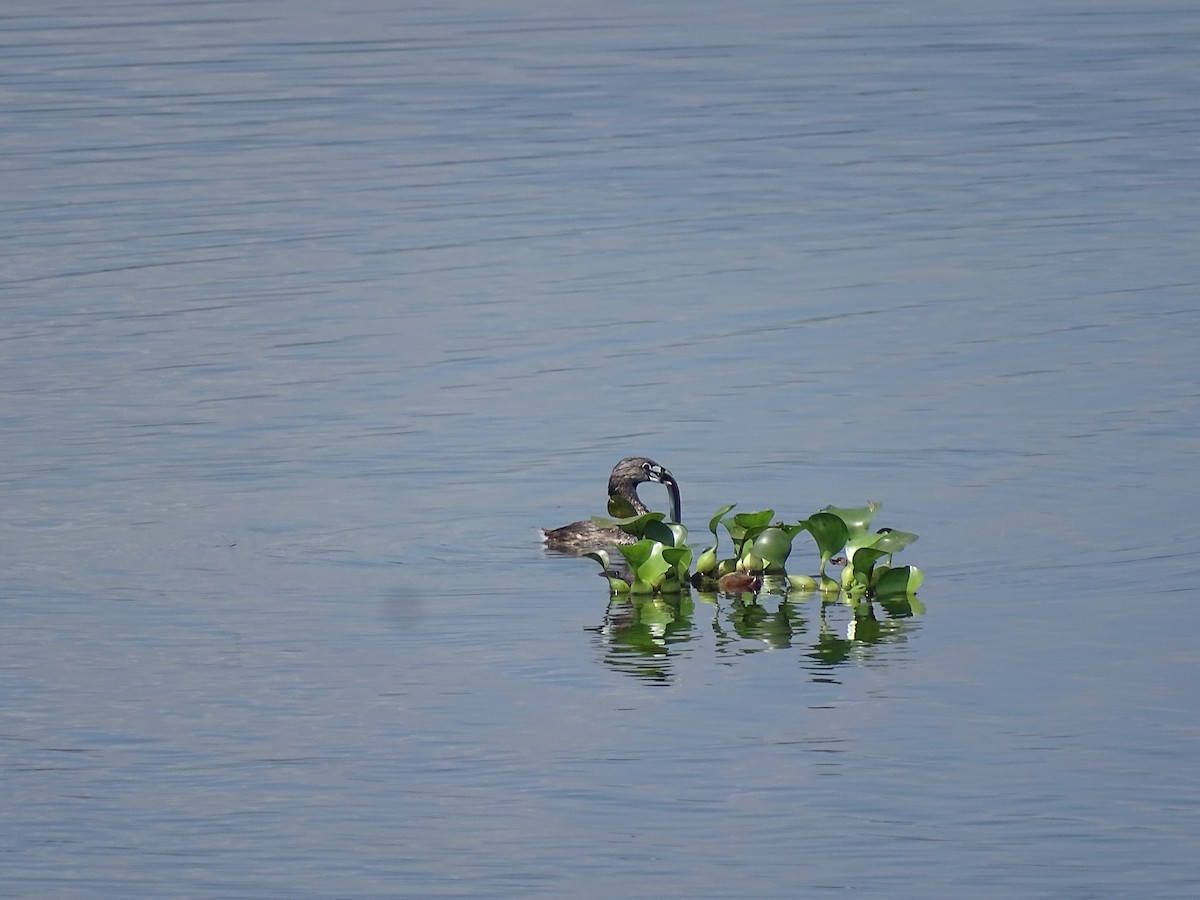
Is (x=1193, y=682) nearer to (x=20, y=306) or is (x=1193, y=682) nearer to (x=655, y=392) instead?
(x=655, y=392)

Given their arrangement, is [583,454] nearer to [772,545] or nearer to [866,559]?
[772,545]

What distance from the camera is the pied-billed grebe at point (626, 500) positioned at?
16.0 meters

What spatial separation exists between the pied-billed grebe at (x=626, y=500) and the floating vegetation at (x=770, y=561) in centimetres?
39

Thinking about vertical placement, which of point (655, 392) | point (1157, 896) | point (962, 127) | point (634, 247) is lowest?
point (1157, 896)

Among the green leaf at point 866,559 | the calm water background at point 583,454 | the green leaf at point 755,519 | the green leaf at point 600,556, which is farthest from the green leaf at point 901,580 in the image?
the green leaf at point 600,556

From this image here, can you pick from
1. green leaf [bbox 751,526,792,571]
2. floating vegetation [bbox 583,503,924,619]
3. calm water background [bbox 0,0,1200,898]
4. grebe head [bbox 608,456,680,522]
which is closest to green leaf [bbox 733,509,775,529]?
floating vegetation [bbox 583,503,924,619]

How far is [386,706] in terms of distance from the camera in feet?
41.0

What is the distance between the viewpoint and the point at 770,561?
15070 mm

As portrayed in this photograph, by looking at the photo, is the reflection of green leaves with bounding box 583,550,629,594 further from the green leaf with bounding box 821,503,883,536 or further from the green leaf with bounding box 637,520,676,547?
the green leaf with bounding box 821,503,883,536

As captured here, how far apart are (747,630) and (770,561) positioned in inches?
43.2

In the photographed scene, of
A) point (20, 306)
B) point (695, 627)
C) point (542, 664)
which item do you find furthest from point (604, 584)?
point (20, 306)

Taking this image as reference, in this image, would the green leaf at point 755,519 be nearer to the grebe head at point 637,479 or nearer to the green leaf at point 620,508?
the grebe head at point 637,479

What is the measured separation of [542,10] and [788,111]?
11.6m

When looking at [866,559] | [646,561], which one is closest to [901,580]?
[866,559]
